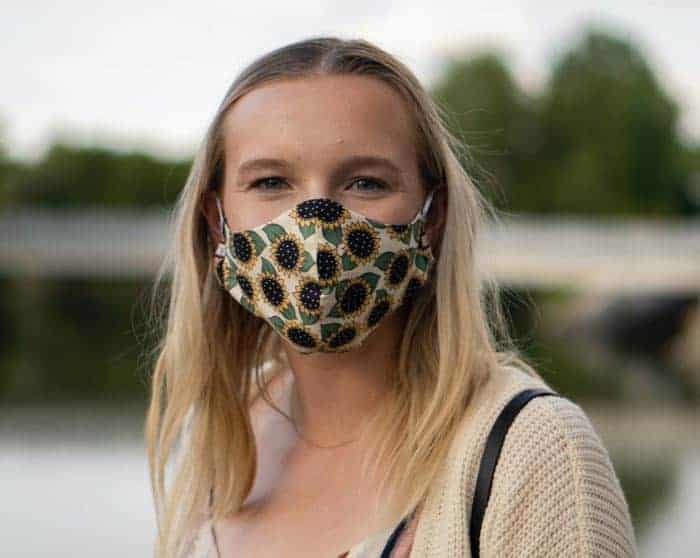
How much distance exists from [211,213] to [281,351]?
387 mm

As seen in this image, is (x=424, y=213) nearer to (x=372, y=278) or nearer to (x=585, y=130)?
(x=372, y=278)

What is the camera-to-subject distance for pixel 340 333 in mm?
2227

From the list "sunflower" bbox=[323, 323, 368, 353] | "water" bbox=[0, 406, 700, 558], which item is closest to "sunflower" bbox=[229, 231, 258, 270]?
A: "sunflower" bbox=[323, 323, 368, 353]

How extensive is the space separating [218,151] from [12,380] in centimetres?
1634

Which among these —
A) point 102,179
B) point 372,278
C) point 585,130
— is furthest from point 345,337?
point 102,179

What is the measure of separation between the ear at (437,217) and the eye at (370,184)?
5.8 inches

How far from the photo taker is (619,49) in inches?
1628

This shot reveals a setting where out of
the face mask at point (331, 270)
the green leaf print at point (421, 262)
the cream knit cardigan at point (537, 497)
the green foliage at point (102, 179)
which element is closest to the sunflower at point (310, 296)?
the face mask at point (331, 270)

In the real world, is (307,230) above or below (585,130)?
above

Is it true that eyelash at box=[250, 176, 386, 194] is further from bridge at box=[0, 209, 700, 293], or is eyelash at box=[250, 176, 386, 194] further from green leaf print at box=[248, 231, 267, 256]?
bridge at box=[0, 209, 700, 293]

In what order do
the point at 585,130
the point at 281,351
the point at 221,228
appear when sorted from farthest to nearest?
the point at 585,130 → the point at 281,351 → the point at 221,228

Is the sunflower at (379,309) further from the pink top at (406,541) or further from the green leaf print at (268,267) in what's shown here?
the pink top at (406,541)

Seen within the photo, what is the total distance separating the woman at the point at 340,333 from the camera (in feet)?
6.60

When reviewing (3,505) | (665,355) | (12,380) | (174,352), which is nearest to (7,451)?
(3,505)
